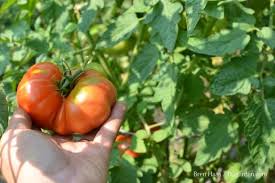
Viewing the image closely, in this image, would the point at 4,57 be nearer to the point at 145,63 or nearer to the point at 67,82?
the point at 67,82

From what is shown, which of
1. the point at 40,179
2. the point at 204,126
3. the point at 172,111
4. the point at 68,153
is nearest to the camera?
the point at 40,179

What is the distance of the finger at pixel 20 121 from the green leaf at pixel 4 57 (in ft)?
0.61

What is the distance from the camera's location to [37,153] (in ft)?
4.55

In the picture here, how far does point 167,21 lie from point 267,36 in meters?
0.27

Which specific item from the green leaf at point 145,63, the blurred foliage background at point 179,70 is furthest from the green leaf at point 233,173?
the green leaf at point 145,63

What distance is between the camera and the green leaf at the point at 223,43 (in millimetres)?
1493

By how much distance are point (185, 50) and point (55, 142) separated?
50 centimetres

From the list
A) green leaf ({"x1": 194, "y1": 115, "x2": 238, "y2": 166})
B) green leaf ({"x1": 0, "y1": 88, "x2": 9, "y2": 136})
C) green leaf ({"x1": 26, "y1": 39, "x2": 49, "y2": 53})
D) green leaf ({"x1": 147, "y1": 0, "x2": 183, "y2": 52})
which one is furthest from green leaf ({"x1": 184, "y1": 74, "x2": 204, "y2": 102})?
green leaf ({"x1": 0, "y1": 88, "x2": 9, "y2": 136})

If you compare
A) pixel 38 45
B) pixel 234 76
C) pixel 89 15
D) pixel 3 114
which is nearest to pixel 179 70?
pixel 234 76

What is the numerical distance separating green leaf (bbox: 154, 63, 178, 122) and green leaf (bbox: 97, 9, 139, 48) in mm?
153

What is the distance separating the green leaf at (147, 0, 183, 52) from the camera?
1.42 m

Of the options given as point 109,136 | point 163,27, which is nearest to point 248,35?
point 163,27

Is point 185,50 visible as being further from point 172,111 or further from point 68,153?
point 68,153

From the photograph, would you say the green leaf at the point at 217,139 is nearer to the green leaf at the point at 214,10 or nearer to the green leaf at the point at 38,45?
the green leaf at the point at 214,10
